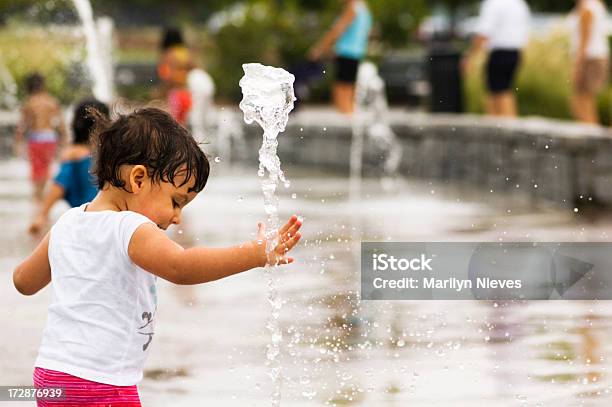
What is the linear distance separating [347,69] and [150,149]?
11.3 m

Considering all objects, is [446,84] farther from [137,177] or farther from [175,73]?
[137,177]

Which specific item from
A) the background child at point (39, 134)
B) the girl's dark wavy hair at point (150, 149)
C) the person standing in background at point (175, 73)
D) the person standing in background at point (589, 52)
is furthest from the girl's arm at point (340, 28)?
the girl's dark wavy hair at point (150, 149)

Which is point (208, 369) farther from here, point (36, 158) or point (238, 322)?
point (36, 158)

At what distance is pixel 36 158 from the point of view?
11.0 metres

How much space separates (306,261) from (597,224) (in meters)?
2.30

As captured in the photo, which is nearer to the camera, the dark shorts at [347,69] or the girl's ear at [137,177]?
the girl's ear at [137,177]

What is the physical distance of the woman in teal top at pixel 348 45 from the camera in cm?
1452

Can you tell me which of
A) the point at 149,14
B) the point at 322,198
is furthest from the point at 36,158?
the point at 149,14

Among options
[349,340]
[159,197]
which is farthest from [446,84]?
[159,197]

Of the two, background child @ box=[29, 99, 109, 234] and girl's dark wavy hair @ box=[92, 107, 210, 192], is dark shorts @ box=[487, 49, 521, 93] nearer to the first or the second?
background child @ box=[29, 99, 109, 234]

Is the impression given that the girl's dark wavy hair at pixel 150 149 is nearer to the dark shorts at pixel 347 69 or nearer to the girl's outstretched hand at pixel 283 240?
the girl's outstretched hand at pixel 283 240

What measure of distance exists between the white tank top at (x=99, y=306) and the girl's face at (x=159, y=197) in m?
0.06

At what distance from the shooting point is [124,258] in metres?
3.32

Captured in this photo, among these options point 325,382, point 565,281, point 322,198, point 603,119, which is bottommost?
point 325,382
